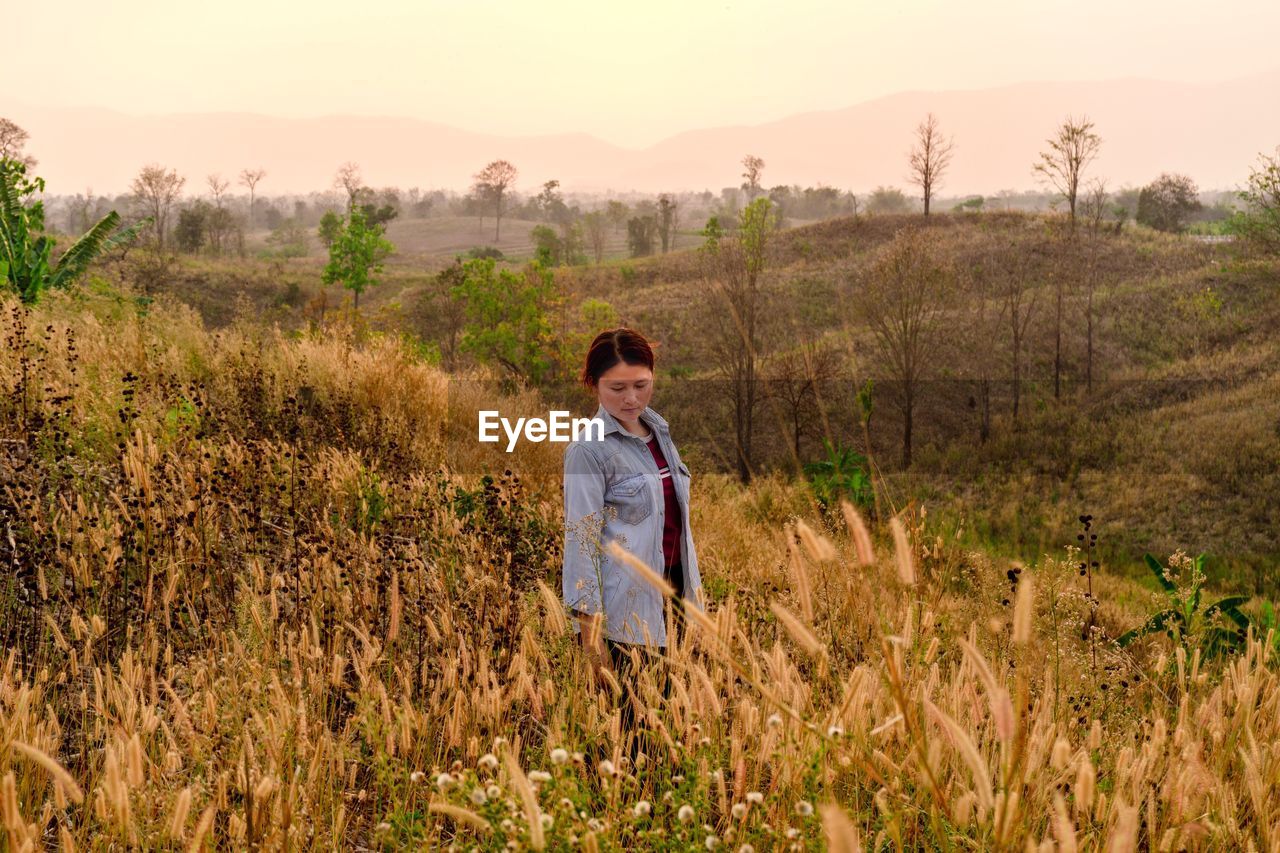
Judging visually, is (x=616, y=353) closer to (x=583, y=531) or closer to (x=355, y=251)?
(x=583, y=531)

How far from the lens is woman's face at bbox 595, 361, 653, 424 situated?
313 centimetres

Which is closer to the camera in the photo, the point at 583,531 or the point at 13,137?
the point at 583,531

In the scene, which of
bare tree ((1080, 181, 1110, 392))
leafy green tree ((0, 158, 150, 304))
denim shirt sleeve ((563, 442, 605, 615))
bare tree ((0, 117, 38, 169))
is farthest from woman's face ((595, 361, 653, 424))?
bare tree ((0, 117, 38, 169))

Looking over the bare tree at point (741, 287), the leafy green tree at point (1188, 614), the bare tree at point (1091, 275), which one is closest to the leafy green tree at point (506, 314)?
the bare tree at point (741, 287)

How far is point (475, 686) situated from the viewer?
275 centimetres

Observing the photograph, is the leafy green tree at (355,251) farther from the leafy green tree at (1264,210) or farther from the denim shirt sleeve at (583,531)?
the leafy green tree at (1264,210)

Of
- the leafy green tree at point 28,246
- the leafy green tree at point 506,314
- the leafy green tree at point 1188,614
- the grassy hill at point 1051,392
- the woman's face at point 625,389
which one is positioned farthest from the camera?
the leafy green tree at point 506,314

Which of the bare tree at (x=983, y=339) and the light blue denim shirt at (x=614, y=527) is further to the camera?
the bare tree at (x=983, y=339)

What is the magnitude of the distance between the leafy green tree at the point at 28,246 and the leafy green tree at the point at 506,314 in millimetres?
7449

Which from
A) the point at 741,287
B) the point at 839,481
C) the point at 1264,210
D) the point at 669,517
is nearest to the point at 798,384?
the point at 741,287

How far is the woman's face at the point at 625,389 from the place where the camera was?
3127mm

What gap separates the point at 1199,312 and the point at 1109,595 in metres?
22.9

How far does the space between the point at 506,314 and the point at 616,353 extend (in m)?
19.6

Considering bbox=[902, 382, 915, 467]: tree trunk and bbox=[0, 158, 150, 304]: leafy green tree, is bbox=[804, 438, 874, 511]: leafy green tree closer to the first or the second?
bbox=[902, 382, 915, 467]: tree trunk
